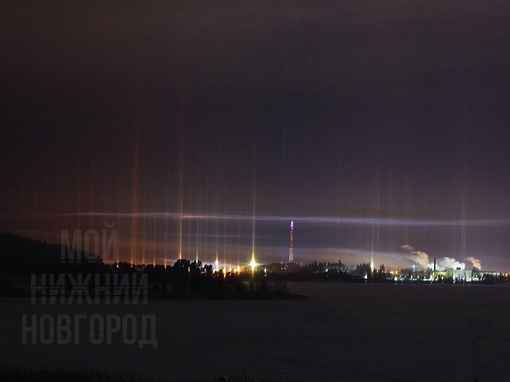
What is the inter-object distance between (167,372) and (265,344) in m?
10.8

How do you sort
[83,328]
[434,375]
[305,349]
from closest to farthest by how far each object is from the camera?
[434,375] < [305,349] < [83,328]

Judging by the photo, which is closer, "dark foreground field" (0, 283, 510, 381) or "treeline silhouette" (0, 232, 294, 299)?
"dark foreground field" (0, 283, 510, 381)

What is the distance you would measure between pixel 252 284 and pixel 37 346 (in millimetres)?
73359

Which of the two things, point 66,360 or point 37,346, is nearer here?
point 66,360

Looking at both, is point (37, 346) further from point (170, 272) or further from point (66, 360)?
point (170, 272)

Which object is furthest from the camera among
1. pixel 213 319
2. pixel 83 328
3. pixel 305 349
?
pixel 213 319

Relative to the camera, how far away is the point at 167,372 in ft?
73.8

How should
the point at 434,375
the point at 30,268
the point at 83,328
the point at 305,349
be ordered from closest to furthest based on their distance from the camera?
the point at 434,375
the point at 305,349
the point at 83,328
the point at 30,268

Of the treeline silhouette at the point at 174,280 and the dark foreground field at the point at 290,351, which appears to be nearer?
the dark foreground field at the point at 290,351

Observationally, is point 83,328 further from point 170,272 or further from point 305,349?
point 170,272

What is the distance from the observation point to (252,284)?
328 ft

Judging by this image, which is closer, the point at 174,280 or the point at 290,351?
the point at 290,351

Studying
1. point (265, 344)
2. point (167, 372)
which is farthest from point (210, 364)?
point (265, 344)

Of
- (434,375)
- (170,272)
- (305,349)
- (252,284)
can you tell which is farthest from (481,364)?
(170,272)
